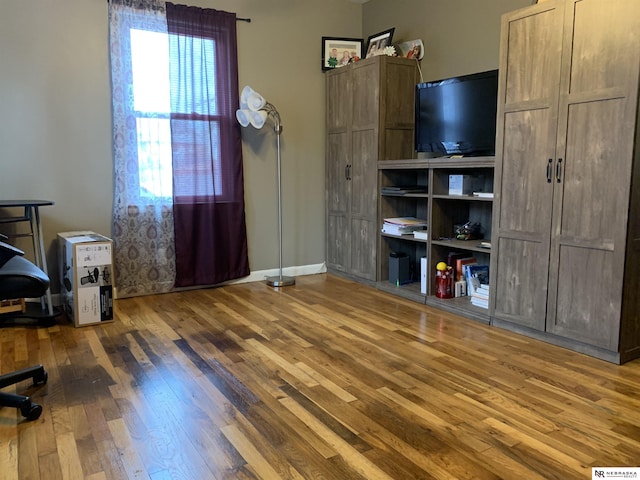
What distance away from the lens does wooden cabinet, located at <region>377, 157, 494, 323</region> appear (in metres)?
3.62

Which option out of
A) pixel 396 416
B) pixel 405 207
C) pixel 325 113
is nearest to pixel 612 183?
pixel 396 416

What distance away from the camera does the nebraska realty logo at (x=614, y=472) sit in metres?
1.74

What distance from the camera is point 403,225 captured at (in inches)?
165

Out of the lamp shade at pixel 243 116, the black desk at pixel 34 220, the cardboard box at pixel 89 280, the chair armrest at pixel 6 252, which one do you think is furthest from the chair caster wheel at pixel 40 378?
the lamp shade at pixel 243 116

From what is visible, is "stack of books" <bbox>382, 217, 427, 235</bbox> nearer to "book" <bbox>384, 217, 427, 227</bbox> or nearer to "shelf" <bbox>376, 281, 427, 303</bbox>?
"book" <bbox>384, 217, 427, 227</bbox>

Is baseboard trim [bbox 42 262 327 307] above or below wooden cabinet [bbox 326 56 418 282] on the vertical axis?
below

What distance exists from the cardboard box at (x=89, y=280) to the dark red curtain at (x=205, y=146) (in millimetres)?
932

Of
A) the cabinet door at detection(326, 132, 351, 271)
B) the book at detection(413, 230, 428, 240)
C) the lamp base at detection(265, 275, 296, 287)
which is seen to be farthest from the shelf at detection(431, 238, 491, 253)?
the lamp base at detection(265, 275, 296, 287)

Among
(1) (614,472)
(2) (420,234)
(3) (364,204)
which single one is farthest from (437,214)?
(1) (614,472)

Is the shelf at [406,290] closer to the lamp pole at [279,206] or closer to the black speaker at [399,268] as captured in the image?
the black speaker at [399,268]

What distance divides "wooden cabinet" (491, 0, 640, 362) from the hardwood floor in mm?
A: 259

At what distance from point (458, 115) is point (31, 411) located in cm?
320

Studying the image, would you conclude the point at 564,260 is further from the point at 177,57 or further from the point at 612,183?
the point at 177,57

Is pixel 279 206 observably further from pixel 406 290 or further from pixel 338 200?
pixel 406 290
